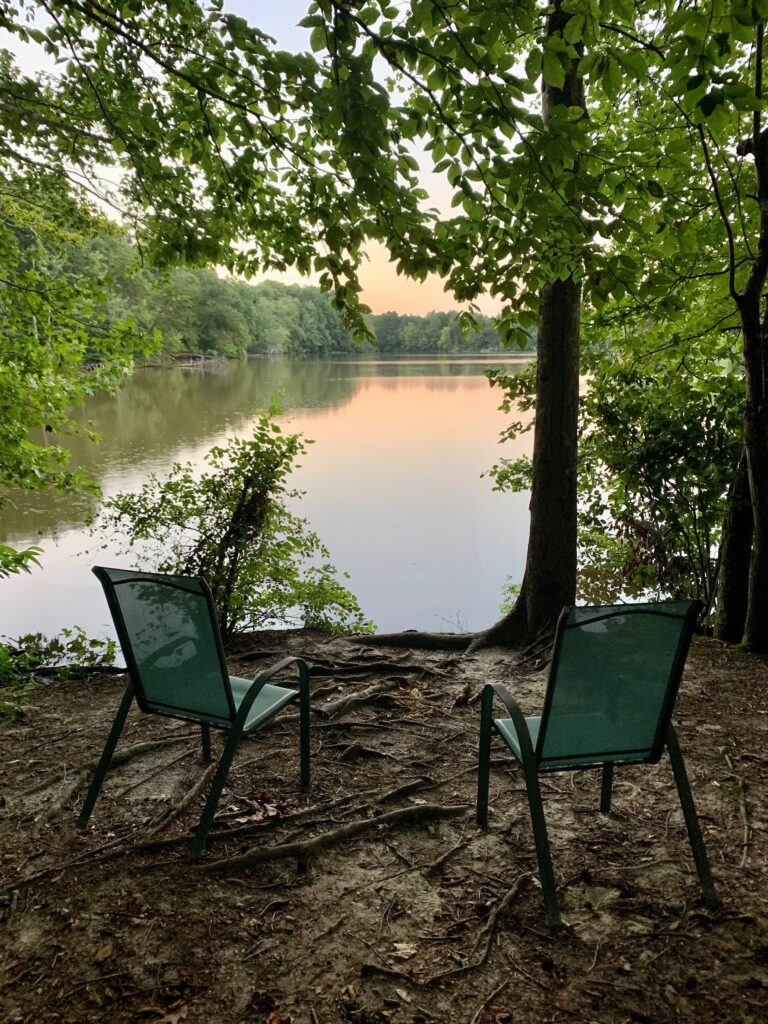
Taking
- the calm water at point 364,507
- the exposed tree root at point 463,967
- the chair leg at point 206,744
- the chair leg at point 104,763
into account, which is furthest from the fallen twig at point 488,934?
the calm water at point 364,507

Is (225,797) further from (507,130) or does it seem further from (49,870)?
(507,130)

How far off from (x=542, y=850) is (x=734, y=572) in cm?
384

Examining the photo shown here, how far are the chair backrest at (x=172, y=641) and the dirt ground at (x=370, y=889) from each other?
22.2 inches

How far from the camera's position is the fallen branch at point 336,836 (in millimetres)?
2361

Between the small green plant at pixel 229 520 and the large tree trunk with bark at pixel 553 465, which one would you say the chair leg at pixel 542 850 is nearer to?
the large tree trunk with bark at pixel 553 465

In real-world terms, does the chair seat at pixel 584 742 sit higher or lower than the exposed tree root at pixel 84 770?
higher

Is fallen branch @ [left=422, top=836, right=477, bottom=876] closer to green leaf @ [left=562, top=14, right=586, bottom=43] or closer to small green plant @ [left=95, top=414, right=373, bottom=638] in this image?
green leaf @ [left=562, top=14, right=586, bottom=43]

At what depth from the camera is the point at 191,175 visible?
15.2ft

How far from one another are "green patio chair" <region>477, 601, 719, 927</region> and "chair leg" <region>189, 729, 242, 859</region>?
41.9 inches

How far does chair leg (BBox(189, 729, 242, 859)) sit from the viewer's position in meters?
2.33

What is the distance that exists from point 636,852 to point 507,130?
2.87 m

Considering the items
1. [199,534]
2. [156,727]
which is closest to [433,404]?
[199,534]

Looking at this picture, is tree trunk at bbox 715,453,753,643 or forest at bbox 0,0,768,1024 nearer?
forest at bbox 0,0,768,1024

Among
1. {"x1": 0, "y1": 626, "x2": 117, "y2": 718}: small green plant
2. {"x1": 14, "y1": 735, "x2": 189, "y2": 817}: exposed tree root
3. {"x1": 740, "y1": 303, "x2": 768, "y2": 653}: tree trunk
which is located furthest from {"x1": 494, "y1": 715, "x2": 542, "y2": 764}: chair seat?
{"x1": 0, "y1": 626, "x2": 117, "y2": 718}: small green plant
